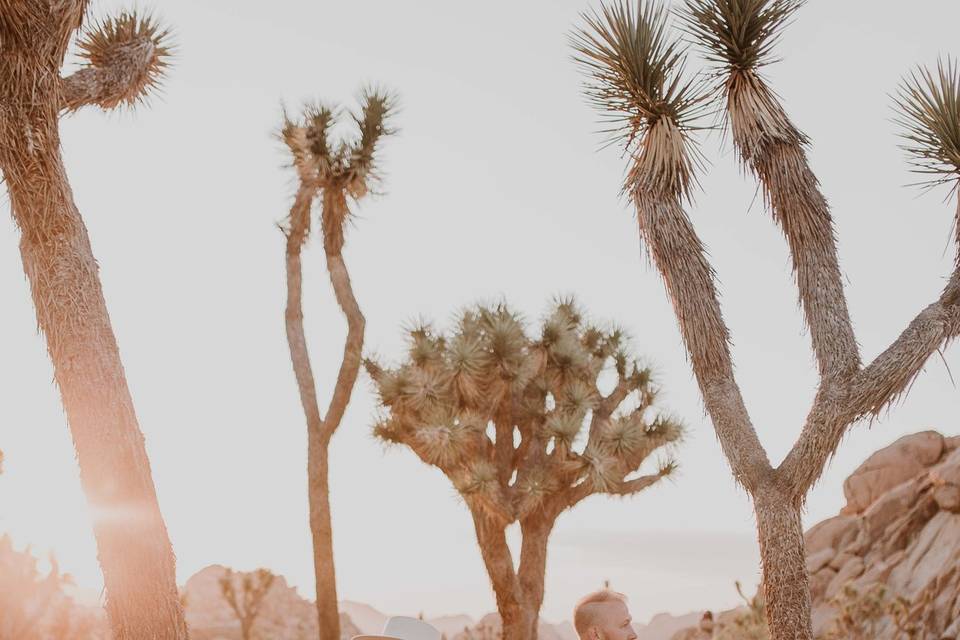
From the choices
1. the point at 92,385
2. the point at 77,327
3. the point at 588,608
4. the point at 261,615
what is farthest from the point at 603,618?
the point at 261,615

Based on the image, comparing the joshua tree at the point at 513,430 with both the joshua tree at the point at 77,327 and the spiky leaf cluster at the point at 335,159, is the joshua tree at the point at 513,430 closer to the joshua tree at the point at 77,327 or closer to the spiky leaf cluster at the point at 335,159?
the spiky leaf cluster at the point at 335,159

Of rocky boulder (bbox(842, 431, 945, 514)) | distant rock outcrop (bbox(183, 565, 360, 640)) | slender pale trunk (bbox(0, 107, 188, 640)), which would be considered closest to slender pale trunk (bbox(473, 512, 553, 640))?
distant rock outcrop (bbox(183, 565, 360, 640))

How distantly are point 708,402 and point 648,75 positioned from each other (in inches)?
139

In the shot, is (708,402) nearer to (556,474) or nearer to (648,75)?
(648,75)

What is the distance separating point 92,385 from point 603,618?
3.42m

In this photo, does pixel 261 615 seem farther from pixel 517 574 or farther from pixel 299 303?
pixel 299 303

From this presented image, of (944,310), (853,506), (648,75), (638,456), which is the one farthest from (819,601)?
(648,75)

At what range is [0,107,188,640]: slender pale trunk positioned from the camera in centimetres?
584

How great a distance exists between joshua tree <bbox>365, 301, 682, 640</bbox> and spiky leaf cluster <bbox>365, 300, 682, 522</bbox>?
0.02 m

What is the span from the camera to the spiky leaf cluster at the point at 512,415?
17.6 m

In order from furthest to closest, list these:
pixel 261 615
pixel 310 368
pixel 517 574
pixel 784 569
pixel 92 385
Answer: pixel 261 615 → pixel 517 574 → pixel 310 368 → pixel 784 569 → pixel 92 385

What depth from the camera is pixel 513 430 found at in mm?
18625

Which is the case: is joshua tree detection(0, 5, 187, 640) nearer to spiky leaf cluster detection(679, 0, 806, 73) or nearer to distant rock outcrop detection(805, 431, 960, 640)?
spiky leaf cluster detection(679, 0, 806, 73)

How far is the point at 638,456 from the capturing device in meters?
18.5
